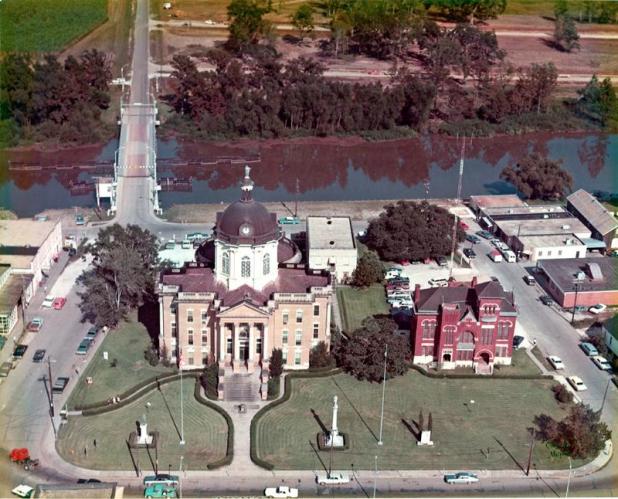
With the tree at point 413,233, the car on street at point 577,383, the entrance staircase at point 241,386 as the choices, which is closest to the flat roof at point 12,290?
the entrance staircase at point 241,386

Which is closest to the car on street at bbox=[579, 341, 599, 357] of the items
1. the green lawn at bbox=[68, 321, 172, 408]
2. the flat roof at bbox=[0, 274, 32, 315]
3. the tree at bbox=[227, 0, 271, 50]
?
the green lawn at bbox=[68, 321, 172, 408]

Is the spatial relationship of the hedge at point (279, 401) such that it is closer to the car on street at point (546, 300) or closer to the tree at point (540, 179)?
the car on street at point (546, 300)

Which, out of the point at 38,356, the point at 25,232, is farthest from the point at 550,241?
the point at 25,232

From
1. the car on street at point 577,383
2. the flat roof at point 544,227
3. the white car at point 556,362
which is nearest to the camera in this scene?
the car on street at point 577,383

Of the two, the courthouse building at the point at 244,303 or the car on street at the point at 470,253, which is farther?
the car on street at the point at 470,253

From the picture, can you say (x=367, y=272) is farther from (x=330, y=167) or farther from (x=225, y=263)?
(x=330, y=167)

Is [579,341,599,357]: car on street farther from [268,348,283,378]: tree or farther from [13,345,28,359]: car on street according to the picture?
[13,345,28,359]: car on street
